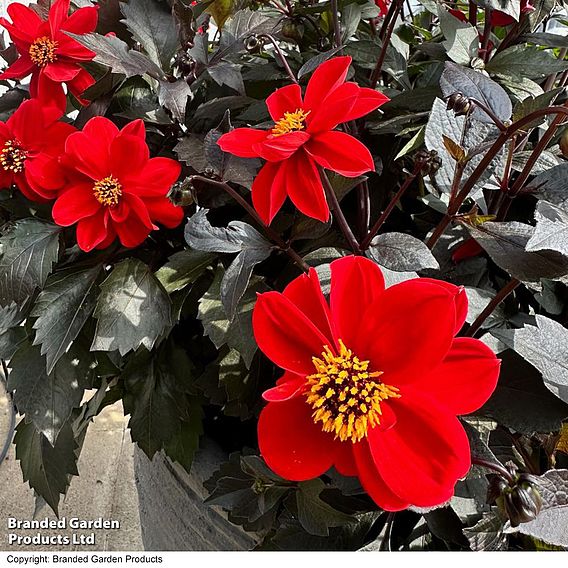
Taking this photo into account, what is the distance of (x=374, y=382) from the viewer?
0.26m

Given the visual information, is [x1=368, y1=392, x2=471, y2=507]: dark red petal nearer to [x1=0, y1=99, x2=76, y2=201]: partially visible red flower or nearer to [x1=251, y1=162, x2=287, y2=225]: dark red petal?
[x1=251, y1=162, x2=287, y2=225]: dark red petal

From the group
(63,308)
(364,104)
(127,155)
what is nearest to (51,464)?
(63,308)

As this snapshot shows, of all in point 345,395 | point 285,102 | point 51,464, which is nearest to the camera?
point 345,395

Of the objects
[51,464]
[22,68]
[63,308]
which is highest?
[22,68]

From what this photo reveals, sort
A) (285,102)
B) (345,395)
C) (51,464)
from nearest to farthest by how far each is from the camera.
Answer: (345,395), (285,102), (51,464)

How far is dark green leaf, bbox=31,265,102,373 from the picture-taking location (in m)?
0.40

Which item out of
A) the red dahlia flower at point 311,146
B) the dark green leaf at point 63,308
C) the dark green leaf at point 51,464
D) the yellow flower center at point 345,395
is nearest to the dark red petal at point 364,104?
the red dahlia flower at point 311,146

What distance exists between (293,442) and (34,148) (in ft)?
0.84

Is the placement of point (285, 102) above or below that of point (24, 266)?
above

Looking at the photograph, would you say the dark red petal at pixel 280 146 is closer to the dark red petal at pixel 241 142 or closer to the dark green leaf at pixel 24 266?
the dark red petal at pixel 241 142

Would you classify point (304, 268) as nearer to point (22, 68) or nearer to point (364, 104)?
point (364, 104)

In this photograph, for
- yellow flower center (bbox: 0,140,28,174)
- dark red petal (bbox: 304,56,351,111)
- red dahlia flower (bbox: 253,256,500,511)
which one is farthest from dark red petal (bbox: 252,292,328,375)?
yellow flower center (bbox: 0,140,28,174)

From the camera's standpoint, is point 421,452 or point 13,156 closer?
point 421,452
